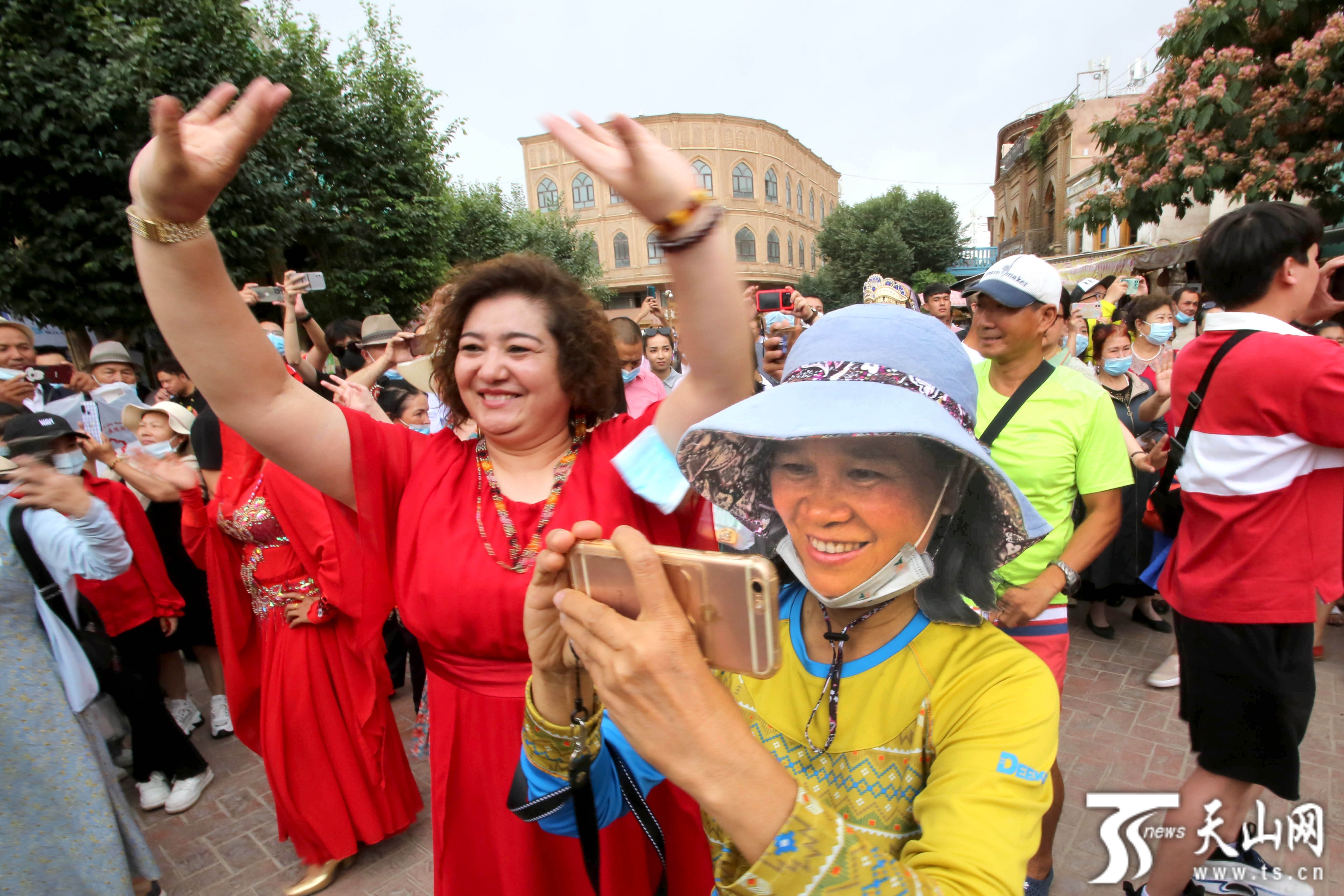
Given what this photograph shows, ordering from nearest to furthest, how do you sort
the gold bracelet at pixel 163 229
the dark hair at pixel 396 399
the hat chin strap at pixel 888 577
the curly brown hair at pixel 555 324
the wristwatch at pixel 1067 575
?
the hat chin strap at pixel 888 577, the gold bracelet at pixel 163 229, the curly brown hair at pixel 555 324, the wristwatch at pixel 1067 575, the dark hair at pixel 396 399

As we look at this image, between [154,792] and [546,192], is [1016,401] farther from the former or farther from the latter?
[546,192]

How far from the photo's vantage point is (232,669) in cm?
311

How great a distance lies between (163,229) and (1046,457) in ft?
8.17

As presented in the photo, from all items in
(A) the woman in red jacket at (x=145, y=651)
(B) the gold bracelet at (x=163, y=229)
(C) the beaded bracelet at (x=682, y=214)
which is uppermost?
(B) the gold bracelet at (x=163, y=229)

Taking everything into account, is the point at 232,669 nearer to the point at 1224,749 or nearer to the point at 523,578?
the point at 523,578

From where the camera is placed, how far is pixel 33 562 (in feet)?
7.91

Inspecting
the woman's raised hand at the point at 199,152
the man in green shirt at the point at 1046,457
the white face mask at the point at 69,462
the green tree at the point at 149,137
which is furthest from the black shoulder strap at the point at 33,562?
the green tree at the point at 149,137

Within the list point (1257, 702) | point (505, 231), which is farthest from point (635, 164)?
point (505, 231)

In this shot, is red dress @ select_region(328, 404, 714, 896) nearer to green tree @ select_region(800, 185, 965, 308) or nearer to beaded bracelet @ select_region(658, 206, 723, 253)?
beaded bracelet @ select_region(658, 206, 723, 253)

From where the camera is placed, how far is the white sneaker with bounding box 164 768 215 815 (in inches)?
138

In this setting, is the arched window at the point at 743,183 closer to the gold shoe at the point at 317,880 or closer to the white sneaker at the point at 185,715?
the white sneaker at the point at 185,715

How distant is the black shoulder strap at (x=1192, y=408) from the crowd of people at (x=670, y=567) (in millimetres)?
13

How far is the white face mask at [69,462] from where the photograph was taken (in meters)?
2.45

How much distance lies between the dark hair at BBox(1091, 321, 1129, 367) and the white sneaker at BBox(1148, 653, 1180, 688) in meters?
2.06
